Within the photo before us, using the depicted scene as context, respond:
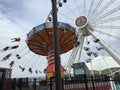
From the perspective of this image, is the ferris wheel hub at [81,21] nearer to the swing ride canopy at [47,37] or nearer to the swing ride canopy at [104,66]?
the swing ride canopy at [47,37]

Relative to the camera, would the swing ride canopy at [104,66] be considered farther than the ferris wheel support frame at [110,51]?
Yes

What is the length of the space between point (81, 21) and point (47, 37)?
34.5ft

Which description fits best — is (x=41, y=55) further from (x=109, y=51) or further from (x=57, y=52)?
(x=57, y=52)

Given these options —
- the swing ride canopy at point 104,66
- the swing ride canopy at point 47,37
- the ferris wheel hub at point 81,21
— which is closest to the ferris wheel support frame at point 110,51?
the ferris wheel hub at point 81,21

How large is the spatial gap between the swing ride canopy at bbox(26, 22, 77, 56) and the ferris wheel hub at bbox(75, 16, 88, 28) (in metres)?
5.24

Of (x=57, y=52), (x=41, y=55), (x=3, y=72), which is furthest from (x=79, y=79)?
(x=41, y=55)

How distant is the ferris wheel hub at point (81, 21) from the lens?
38969 mm

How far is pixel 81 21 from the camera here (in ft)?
130

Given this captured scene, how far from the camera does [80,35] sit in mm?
39094

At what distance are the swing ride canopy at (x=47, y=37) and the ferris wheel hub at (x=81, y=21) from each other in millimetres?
5244

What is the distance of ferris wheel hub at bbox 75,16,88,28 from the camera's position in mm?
38969

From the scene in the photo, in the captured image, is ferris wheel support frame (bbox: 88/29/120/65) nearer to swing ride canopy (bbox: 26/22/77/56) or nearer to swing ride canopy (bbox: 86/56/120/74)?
swing ride canopy (bbox: 26/22/77/56)

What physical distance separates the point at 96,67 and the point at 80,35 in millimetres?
40551

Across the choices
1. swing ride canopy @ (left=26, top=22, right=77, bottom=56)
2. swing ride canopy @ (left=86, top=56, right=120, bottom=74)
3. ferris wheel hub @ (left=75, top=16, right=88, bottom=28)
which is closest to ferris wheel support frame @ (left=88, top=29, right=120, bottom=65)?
ferris wheel hub @ (left=75, top=16, right=88, bottom=28)
